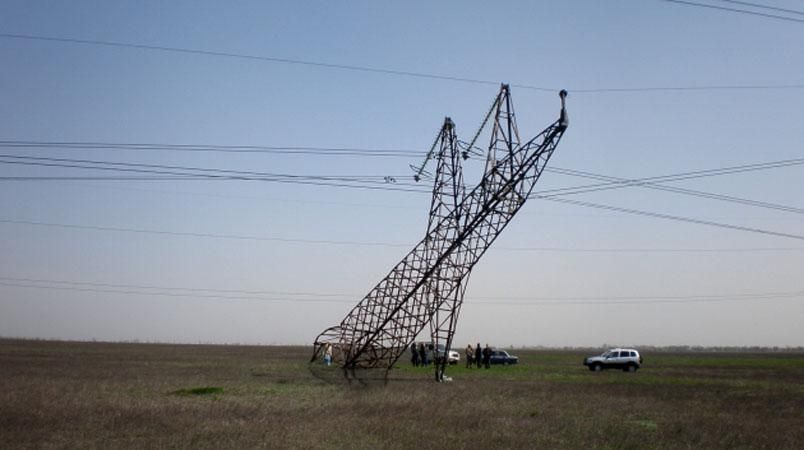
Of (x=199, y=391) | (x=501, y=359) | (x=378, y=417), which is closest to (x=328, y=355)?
(x=501, y=359)

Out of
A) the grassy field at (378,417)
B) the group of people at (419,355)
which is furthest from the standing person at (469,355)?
the grassy field at (378,417)

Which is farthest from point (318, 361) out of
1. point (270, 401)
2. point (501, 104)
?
point (270, 401)

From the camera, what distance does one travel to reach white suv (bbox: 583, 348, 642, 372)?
56125 mm

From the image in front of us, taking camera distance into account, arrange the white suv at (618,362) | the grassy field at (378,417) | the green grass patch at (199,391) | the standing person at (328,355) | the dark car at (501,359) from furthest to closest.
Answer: the dark car at (501,359) → the white suv at (618,362) → the standing person at (328,355) → the green grass patch at (199,391) → the grassy field at (378,417)

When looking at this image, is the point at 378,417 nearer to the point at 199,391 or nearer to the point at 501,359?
the point at 199,391

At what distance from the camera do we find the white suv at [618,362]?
56.1 metres

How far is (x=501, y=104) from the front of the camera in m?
33.8

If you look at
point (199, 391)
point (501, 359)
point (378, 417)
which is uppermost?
point (501, 359)

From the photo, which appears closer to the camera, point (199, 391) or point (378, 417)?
point (378, 417)

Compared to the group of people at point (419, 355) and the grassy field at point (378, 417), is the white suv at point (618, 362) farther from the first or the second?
the grassy field at point (378, 417)

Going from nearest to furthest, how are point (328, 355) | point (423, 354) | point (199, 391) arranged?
point (199, 391), point (328, 355), point (423, 354)

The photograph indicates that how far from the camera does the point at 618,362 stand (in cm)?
5612

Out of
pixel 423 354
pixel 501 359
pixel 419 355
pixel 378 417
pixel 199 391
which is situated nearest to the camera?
pixel 378 417

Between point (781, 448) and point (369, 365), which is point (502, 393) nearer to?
point (781, 448)
